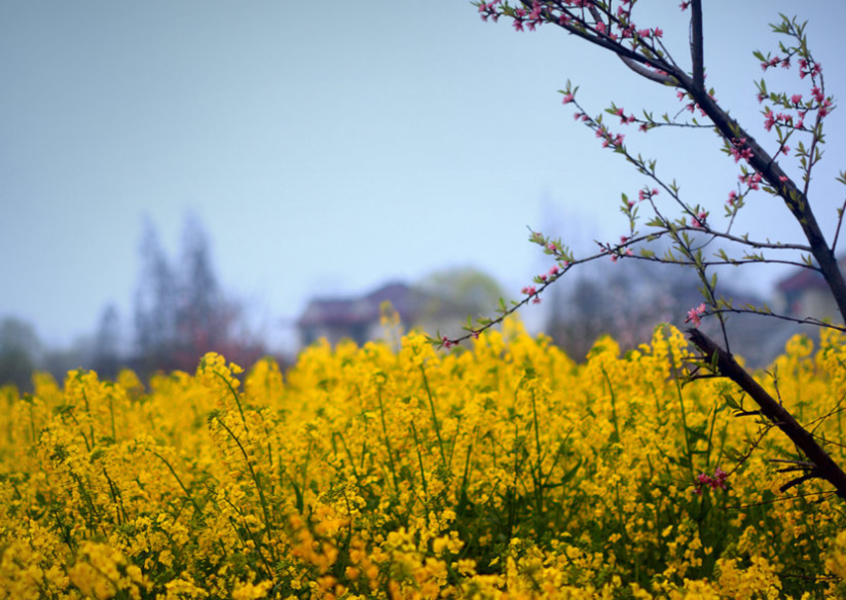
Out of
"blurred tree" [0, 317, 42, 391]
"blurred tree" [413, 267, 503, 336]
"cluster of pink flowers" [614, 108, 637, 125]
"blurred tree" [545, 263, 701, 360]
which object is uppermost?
"blurred tree" [413, 267, 503, 336]

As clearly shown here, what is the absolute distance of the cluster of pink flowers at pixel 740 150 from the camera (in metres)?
2.95

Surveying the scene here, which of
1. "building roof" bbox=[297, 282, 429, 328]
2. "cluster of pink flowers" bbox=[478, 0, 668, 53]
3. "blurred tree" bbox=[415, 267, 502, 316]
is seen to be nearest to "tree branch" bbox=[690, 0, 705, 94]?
"cluster of pink flowers" bbox=[478, 0, 668, 53]

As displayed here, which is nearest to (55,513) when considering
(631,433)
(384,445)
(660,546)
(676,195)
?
(384,445)

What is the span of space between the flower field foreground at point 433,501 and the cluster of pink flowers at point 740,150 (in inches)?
42.5

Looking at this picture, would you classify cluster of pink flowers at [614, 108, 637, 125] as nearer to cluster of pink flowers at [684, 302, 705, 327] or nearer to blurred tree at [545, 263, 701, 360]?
cluster of pink flowers at [684, 302, 705, 327]

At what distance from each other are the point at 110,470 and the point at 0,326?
101 feet

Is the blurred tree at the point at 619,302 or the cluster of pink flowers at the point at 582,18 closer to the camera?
the cluster of pink flowers at the point at 582,18

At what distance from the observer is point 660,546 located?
3.45m

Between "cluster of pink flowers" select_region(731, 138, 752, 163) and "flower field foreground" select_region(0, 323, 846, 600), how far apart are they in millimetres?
1080

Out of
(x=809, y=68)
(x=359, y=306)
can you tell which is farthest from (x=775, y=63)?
(x=359, y=306)

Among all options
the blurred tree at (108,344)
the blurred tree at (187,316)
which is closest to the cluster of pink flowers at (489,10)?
the blurred tree at (187,316)

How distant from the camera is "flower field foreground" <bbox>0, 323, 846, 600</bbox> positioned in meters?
2.54

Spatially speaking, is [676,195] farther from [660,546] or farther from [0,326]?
[0,326]

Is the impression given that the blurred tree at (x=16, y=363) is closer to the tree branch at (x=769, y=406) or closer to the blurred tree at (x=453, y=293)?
the blurred tree at (x=453, y=293)
